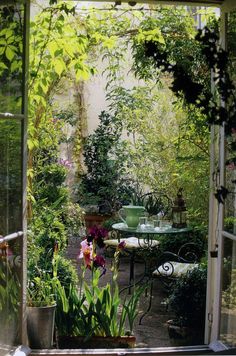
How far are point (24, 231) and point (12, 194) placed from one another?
0.28m

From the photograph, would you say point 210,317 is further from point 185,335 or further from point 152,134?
point 152,134

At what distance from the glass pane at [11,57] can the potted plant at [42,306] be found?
1135mm

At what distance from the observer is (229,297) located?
2.98 meters

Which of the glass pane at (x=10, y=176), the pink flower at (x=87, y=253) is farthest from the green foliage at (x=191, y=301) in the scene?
the glass pane at (x=10, y=176)

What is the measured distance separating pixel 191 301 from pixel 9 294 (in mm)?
1494

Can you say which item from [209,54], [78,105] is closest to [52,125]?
[78,105]

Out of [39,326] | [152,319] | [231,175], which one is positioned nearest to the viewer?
[231,175]

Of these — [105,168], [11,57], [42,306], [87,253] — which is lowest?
[42,306]

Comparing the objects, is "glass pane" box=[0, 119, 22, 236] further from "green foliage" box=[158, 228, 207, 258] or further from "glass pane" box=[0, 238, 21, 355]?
"green foliage" box=[158, 228, 207, 258]

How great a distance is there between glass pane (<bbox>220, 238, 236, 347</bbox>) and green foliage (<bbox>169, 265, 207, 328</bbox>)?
1.97 ft

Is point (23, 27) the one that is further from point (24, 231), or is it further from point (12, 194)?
point (24, 231)

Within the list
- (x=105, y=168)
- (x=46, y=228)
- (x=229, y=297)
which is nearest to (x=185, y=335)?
(x=229, y=297)

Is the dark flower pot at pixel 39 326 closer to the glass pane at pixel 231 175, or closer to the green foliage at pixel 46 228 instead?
the green foliage at pixel 46 228

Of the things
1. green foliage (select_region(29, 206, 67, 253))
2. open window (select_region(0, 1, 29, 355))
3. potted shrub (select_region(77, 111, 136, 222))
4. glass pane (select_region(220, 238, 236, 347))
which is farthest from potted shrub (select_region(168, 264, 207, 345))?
potted shrub (select_region(77, 111, 136, 222))
